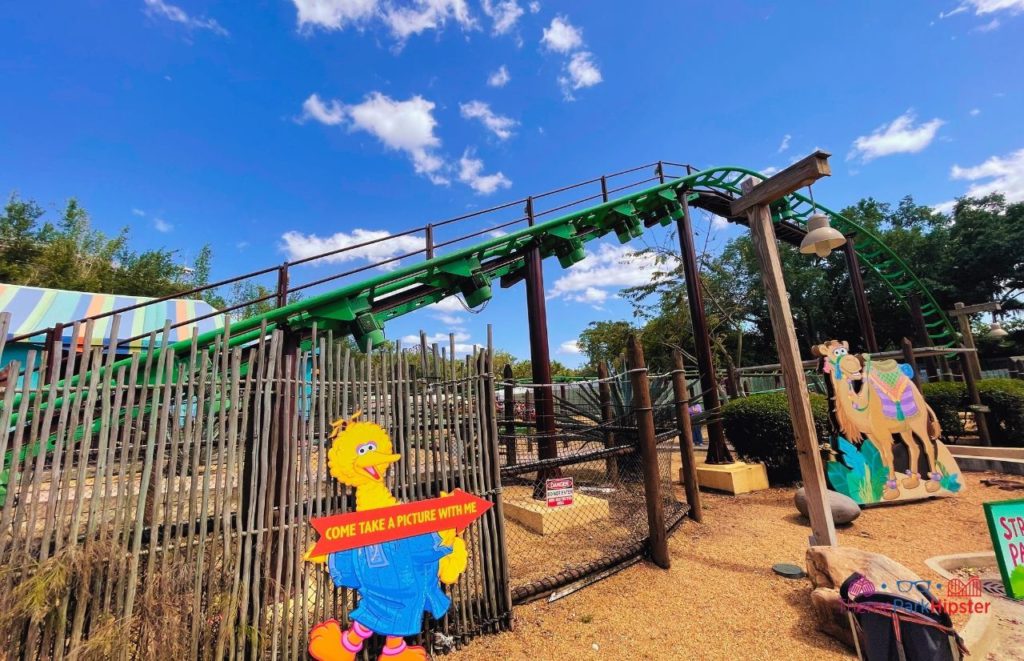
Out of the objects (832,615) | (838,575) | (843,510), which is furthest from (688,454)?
(832,615)

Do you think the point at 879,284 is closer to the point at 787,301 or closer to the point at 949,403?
the point at 949,403

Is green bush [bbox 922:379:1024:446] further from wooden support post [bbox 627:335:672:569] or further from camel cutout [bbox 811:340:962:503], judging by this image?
wooden support post [bbox 627:335:672:569]

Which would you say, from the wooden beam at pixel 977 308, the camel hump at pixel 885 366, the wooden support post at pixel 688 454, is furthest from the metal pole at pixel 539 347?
the wooden beam at pixel 977 308

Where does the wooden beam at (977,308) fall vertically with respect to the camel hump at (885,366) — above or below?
above

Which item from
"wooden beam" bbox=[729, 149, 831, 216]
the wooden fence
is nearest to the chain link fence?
the wooden fence

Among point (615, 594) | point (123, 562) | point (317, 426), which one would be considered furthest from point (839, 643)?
point (123, 562)

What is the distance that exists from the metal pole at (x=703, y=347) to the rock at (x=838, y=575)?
3805mm

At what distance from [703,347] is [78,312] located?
17.8 meters

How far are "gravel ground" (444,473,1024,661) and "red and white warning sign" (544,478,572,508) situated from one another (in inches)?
30.4

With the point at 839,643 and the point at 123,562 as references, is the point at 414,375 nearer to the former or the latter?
the point at 123,562

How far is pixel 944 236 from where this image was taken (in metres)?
31.1

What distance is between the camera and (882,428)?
6.14 m

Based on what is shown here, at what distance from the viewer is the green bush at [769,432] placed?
286 inches

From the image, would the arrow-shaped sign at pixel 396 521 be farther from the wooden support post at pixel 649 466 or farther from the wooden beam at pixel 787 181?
the wooden beam at pixel 787 181
